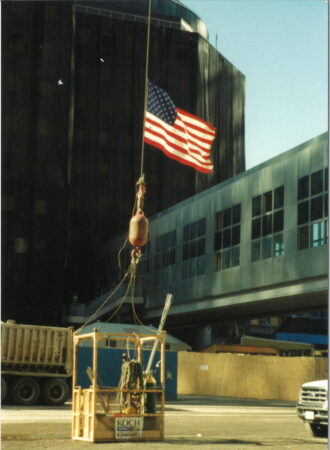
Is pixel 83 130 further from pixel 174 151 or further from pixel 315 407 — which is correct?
pixel 315 407

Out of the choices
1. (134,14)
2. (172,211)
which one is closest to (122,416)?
(172,211)

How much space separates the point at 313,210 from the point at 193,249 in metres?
15.8

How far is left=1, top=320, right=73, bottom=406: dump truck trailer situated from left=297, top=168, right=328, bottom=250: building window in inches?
581

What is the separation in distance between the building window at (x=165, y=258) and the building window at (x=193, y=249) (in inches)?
90.0

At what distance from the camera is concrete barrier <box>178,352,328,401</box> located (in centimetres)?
4909

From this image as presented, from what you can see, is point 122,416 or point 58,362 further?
point 58,362

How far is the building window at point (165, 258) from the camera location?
6009cm

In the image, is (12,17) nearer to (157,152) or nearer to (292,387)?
(157,152)

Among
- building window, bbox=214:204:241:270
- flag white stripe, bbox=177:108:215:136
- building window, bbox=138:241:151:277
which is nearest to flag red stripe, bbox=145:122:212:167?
flag white stripe, bbox=177:108:215:136

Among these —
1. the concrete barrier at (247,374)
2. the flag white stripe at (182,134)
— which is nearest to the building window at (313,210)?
the concrete barrier at (247,374)

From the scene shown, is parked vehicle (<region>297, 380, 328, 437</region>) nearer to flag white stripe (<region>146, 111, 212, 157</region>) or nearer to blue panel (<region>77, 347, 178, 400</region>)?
flag white stripe (<region>146, 111, 212, 157</region>)

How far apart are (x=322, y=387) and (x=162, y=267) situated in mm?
41767

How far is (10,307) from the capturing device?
70.8m

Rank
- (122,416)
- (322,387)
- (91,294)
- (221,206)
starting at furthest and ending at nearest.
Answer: (91,294)
(221,206)
(322,387)
(122,416)
